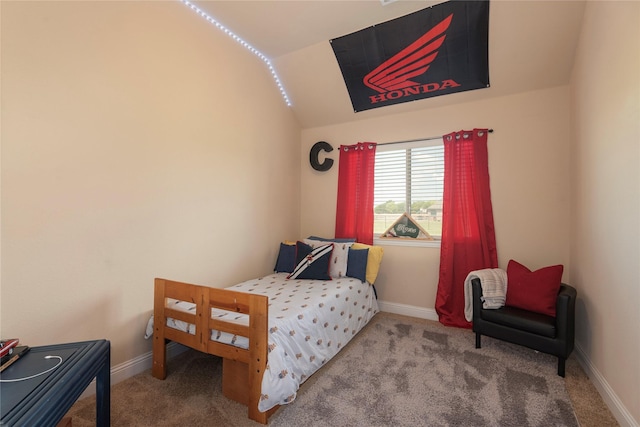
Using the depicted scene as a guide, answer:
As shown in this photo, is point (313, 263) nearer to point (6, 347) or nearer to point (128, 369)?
point (128, 369)

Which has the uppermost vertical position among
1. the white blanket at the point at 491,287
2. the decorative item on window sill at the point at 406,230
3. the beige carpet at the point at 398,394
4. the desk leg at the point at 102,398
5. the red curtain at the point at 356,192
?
the red curtain at the point at 356,192

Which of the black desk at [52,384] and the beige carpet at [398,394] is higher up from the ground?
the black desk at [52,384]

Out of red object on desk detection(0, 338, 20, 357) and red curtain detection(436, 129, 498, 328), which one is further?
red curtain detection(436, 129, 498, 328)

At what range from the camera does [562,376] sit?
1964mm

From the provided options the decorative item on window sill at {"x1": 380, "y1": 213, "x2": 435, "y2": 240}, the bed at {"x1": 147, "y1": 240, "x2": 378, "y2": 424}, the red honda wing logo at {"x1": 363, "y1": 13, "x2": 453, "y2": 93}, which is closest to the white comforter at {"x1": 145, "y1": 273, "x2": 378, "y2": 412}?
the bed at {"x1": 147, "y1": 240, "x2": 378, "y2": 424}

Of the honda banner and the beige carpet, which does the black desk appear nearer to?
the beige carpet

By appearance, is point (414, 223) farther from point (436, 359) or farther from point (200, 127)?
point (200, 127)

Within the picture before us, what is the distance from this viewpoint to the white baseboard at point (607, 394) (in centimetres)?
146

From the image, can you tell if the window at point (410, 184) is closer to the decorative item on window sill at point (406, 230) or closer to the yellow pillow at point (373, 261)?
the decorative item on window sill at point (406, 230)

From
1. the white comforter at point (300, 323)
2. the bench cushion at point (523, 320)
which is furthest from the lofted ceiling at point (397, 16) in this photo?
the white comforter at point (300, 323)

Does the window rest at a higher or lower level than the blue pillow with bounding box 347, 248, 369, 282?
higher

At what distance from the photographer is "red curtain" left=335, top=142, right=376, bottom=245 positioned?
134 inches

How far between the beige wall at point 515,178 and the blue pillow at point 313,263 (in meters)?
0.89

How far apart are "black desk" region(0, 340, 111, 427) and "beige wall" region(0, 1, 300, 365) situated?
559mm
